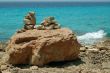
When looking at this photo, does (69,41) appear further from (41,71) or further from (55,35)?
(41,71)

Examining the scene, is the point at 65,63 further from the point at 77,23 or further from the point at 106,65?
the point at 77,23

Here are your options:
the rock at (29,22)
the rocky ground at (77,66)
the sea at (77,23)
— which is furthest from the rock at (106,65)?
the sea at (77,23)

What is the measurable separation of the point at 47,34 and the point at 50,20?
6.45 feet

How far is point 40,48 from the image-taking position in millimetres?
19516

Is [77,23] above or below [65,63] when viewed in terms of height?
below

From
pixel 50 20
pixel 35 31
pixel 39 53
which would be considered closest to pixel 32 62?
pixel 39 53

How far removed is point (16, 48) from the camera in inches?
771

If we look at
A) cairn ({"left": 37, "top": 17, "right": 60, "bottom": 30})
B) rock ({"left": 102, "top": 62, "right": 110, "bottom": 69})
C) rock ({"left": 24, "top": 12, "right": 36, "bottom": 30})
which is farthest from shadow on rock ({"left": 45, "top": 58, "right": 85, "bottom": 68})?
rock ({"left": 24, "top": 12, "right": 36, "bottom": 30})

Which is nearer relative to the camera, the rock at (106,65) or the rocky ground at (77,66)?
the rocky ground at (77,66)

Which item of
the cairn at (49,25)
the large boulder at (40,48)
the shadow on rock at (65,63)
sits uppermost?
the cairn at (49,25)

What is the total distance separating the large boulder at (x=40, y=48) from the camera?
19562mm

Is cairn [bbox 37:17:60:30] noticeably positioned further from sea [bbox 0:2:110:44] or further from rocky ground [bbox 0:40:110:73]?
sea [bbox 0:2:110:44]

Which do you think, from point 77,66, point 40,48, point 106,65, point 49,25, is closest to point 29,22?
point 49,25

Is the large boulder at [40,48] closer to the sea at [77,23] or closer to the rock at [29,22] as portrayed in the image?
the rock at [29,22]
